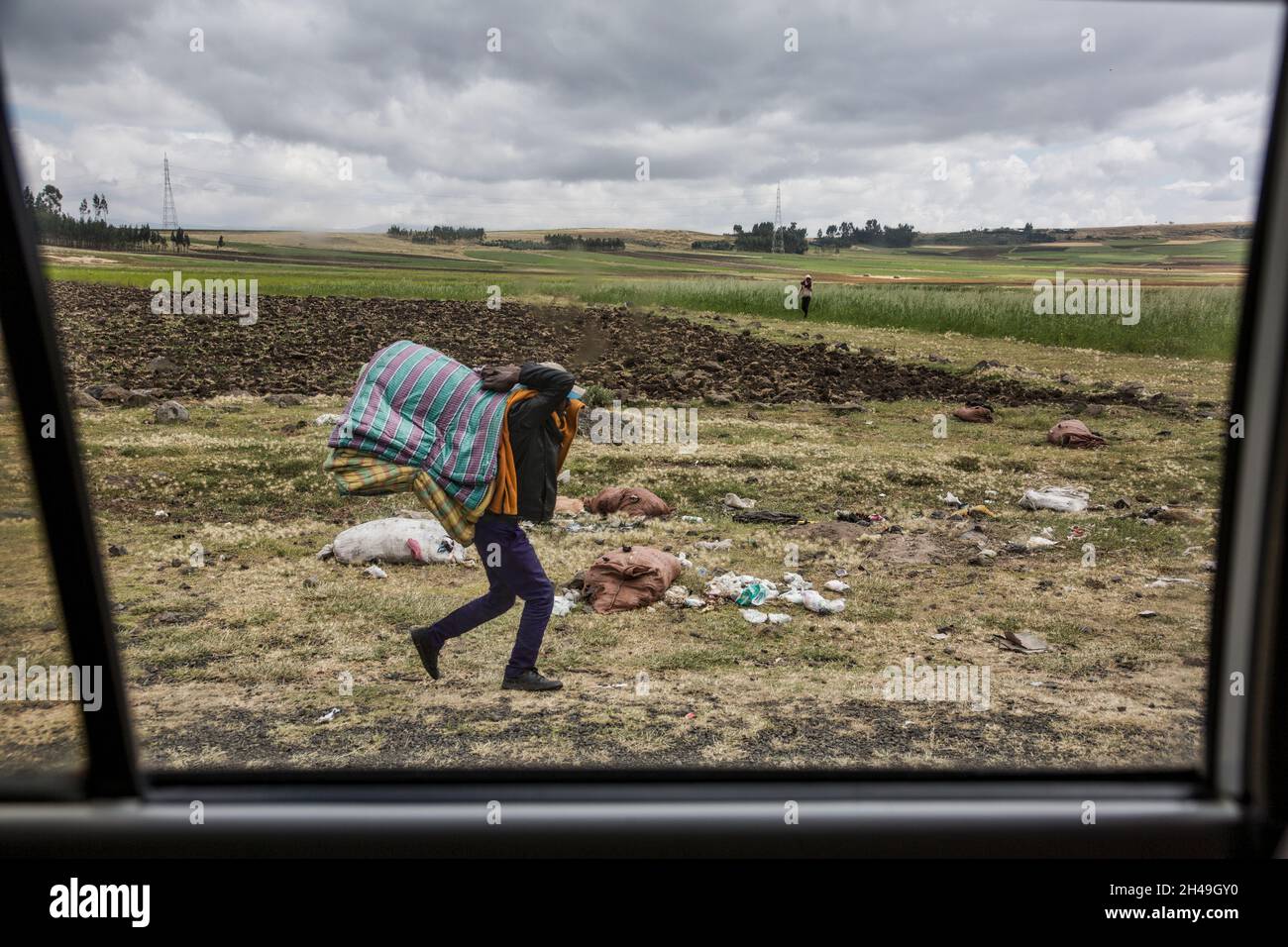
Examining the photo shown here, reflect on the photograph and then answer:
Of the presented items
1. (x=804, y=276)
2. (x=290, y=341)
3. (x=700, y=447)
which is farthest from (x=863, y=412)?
(x=290, y=341)

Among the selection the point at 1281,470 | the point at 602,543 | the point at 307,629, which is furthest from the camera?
the point at 602,543

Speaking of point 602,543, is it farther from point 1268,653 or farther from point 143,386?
point 143,386

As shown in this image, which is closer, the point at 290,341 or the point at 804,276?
the point at 290,341

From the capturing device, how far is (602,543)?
22.0 ft

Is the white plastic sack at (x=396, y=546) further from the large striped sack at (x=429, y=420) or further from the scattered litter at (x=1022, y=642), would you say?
the scattered litter at (x=1022, y=642)

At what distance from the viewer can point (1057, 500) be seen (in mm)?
7562

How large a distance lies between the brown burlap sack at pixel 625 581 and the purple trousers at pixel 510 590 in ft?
4.03

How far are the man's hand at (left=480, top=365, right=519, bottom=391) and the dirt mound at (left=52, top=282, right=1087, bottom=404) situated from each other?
655cm

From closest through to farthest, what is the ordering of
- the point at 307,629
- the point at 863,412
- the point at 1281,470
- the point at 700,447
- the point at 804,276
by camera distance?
the point at 1281,470
the point at 307,629
the point at 700,447
the point at 863,412
the point at 804,276

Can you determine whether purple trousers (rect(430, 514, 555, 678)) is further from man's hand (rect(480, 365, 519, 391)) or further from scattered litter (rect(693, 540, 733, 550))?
scattered litter (rect(693, 540, 733, 550))

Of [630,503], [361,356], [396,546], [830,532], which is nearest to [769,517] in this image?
[830,532]

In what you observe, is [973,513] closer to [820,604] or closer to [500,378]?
[820,604]

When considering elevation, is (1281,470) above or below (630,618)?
above

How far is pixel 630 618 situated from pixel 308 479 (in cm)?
381
